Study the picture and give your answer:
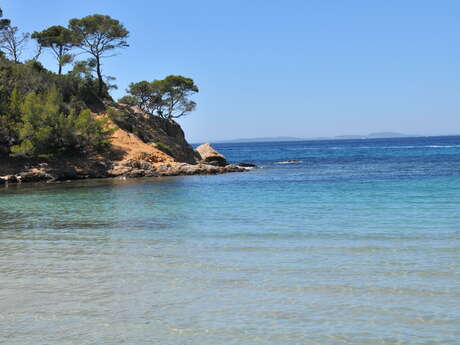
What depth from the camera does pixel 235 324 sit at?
8227mm

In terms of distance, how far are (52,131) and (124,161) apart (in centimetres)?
708

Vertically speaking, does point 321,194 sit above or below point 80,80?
below

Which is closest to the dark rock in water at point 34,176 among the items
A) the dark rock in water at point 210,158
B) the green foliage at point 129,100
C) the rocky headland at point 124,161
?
the rocky headland at point 124,161

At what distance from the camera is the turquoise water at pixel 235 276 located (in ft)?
26.3

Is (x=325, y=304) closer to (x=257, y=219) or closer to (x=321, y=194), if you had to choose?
(x=257, y=219)

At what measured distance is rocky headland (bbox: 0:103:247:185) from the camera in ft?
146

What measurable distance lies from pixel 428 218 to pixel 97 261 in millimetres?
11616

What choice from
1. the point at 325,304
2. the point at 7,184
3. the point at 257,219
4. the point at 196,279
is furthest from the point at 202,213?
the point at 7,184

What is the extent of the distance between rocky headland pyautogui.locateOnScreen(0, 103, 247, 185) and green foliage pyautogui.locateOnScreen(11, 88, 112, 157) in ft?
3.50

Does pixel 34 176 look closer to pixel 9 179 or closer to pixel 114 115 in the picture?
pixel 9 179

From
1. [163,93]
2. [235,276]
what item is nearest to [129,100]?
[163,93]

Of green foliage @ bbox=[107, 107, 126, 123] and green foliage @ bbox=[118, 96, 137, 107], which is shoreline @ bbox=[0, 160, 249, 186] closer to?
green foliage @ bbox=[107, 107, 126, 123]

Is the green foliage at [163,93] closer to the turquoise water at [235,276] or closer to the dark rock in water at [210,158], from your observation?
the dark rock in water at [210,158]

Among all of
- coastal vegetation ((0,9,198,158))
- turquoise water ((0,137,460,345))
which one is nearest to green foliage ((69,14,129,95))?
coastal vegetation ((0,9,198,158))
